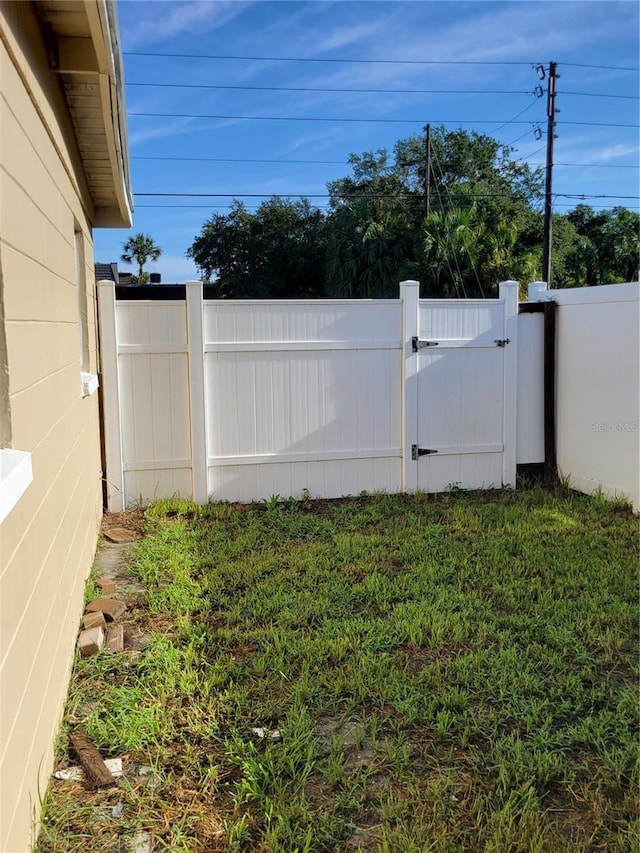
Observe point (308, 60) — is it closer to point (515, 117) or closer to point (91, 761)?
point (515, 117)

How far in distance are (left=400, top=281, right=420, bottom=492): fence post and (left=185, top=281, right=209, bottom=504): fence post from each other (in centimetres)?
163

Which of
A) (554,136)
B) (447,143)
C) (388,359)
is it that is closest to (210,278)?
(447,143)

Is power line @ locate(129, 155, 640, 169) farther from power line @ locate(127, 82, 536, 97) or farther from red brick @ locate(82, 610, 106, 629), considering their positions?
red brick @ locate(82, 610, 106, 629)

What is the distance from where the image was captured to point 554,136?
16.9 m

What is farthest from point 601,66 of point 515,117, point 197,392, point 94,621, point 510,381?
point 94,621

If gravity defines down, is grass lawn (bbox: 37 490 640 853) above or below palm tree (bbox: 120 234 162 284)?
below

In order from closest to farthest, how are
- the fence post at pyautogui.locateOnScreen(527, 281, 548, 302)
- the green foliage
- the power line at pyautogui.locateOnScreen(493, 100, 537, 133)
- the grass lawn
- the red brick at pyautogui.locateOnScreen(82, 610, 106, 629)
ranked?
the grass lawn
the red brick at pyautogui.locateOnScreen(82, 610, 106, 629)
the fence post at pyautogui.locateOnScreen(527, 281, 548, 302)
the green foliage
the power line at pyautogui.locateOnScreen(493, 100, 537, 133)

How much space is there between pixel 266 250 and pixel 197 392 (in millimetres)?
23677

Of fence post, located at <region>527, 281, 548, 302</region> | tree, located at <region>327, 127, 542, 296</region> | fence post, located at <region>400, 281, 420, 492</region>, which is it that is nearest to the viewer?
fence post, located at <region>400, 281, 420, 492</region>

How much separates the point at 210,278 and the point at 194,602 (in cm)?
2792

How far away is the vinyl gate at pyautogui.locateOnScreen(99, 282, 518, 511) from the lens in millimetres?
5180

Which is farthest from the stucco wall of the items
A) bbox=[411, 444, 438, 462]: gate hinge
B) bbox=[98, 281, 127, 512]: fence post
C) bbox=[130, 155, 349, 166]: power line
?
bbox=[130, 155, 349, 166]: power line

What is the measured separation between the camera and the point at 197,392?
17.1 ft

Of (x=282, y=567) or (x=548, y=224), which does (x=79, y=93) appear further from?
(x=548, y=224)
